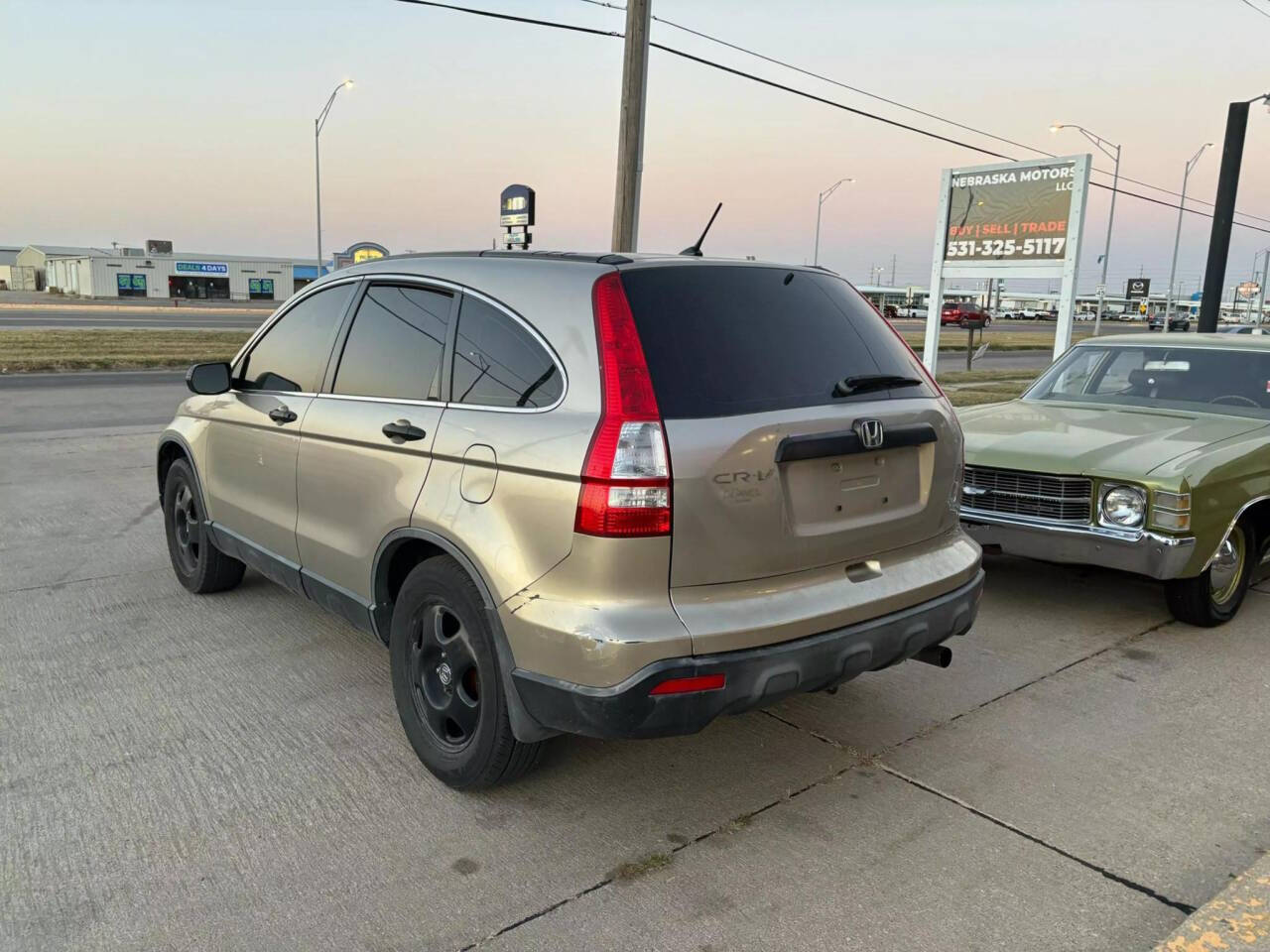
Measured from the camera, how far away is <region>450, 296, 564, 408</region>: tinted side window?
2.98 metres

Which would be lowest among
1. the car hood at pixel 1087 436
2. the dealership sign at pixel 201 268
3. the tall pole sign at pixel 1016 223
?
the car hood at pixel 1087 436

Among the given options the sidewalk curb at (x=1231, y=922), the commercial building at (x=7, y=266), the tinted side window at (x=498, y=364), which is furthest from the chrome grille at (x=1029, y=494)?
the commercial building at (x=7, y=266)

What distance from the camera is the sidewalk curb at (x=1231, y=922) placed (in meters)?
2.53

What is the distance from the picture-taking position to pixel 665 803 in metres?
3.31

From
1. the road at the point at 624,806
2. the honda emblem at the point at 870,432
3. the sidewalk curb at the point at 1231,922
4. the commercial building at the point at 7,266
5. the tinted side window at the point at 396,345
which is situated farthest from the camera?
the commercial building at the point at 7,266

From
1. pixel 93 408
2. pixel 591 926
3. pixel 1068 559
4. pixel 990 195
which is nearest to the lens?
pixel 591 926

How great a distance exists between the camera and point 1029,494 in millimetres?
5250

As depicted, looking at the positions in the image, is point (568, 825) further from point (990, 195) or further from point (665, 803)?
point (990, 195)

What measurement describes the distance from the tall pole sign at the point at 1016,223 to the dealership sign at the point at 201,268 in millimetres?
94621

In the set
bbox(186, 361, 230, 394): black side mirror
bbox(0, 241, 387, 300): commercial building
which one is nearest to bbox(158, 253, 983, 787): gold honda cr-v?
bbox(186, 361, 230, 394): black side mirror

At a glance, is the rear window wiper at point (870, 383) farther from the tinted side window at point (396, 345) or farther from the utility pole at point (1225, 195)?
the utility pole at point (1225, 195)

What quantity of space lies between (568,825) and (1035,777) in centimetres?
174

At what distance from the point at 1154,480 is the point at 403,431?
3743 mm

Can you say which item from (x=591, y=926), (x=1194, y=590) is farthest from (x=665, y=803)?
(x=1194, y=590)
